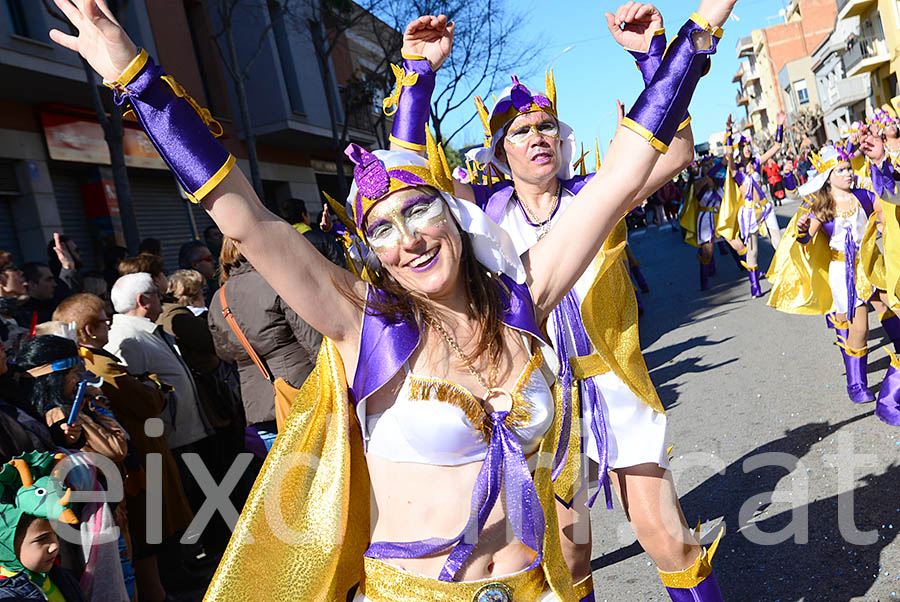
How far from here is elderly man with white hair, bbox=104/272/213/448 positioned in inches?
194

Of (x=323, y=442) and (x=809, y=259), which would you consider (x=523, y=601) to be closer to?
(x=323, y=442)

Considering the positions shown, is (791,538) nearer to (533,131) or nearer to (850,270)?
(533,131)

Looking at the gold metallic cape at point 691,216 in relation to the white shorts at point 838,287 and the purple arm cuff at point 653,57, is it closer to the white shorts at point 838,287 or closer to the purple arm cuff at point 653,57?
the white shorts at point 838,287

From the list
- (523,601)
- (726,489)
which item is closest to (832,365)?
(726,489)

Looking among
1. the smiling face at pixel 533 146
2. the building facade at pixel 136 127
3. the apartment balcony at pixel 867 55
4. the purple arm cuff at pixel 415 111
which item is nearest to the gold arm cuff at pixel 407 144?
the purple arm cuff at pixel 415 111

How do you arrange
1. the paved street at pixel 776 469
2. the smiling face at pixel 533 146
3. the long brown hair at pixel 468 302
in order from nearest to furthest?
1. the long brown hair at pixel 468 302
2. the smiling face at pixel 533 146
3. the paved street at pixel 776 469

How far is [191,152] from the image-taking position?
1.78m

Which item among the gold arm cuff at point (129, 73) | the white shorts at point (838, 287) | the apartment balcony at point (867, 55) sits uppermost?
the apartment balcony at point (867, 55)

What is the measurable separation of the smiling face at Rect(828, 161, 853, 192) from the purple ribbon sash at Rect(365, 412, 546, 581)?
522 cm

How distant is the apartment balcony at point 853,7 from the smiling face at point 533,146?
44939 mm

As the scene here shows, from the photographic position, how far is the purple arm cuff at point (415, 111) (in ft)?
9.65

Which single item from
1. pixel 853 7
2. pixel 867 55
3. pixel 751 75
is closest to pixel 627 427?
pixel 853 7

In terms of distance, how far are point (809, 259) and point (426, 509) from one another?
5.31m

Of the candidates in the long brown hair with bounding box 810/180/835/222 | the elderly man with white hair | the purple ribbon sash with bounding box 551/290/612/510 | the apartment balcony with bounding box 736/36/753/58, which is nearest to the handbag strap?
the elderly man with white hair
